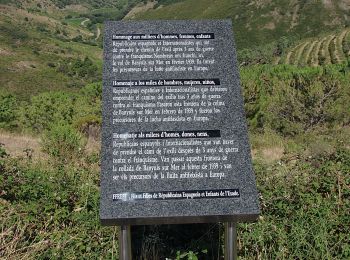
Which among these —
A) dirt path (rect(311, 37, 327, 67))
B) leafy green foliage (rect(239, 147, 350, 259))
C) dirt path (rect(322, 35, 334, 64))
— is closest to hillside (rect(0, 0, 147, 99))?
dirt path (rect(311, 37, 327, 67))

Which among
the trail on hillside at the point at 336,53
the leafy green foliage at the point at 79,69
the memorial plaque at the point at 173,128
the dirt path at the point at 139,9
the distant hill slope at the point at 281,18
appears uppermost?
the dirt path at the point at 139,9

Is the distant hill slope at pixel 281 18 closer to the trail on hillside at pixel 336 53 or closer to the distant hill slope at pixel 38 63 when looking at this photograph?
the trail on hillside at pixel 336 53

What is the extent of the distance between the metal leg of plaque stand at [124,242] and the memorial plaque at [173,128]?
0.13 metres

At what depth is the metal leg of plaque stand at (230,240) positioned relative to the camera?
11.0 ft

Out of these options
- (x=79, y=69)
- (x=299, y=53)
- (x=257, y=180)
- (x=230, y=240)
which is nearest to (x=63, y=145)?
(x=257, y=180)

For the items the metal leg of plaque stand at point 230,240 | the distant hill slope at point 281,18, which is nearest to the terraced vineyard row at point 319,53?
the distant hill slope at point 281,18

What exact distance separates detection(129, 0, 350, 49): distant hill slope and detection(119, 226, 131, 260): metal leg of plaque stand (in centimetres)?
9472

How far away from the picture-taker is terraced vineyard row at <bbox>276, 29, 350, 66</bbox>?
5897cm

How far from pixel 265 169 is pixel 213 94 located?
1953 mm

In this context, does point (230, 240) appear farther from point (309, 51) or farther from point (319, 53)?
point (309, 51)

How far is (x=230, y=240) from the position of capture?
133 inches

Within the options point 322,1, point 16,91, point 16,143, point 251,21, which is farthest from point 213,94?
point 322,1

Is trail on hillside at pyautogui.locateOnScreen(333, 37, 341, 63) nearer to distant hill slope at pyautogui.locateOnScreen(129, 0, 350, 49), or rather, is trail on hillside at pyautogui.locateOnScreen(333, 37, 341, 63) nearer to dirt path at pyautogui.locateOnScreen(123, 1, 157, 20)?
distant hill slope at pyautogui.locateOnScreen(129, 0, 350, 49)

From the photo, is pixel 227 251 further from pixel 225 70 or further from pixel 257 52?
pixel 257 52
